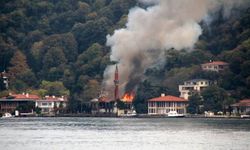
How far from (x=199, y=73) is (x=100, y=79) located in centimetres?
2082

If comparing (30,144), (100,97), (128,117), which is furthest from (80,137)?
(100,97)

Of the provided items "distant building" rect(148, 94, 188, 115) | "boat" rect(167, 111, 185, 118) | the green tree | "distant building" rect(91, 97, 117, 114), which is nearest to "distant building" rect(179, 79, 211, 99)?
"distant building" rect(148, 94, 188, 115)

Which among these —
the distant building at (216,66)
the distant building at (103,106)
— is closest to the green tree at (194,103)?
the distant building at (216,66)

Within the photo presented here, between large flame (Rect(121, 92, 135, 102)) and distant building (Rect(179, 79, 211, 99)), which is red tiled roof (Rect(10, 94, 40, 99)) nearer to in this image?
large flame (Rect(121, 92, 135, 102))

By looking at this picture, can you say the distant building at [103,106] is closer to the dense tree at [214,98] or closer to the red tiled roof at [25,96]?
the red tiled roof at [25,96]

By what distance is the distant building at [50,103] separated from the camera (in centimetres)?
19062

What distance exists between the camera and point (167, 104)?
174 m

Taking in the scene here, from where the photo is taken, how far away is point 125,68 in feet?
558

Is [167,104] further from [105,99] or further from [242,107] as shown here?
[242,107]

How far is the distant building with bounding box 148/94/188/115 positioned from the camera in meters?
173

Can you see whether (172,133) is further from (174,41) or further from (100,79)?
(100,79)

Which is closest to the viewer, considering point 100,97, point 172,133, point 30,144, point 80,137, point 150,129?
point 30,144

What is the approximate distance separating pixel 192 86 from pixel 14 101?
35.8m

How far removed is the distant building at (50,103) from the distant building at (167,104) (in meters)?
21.9
